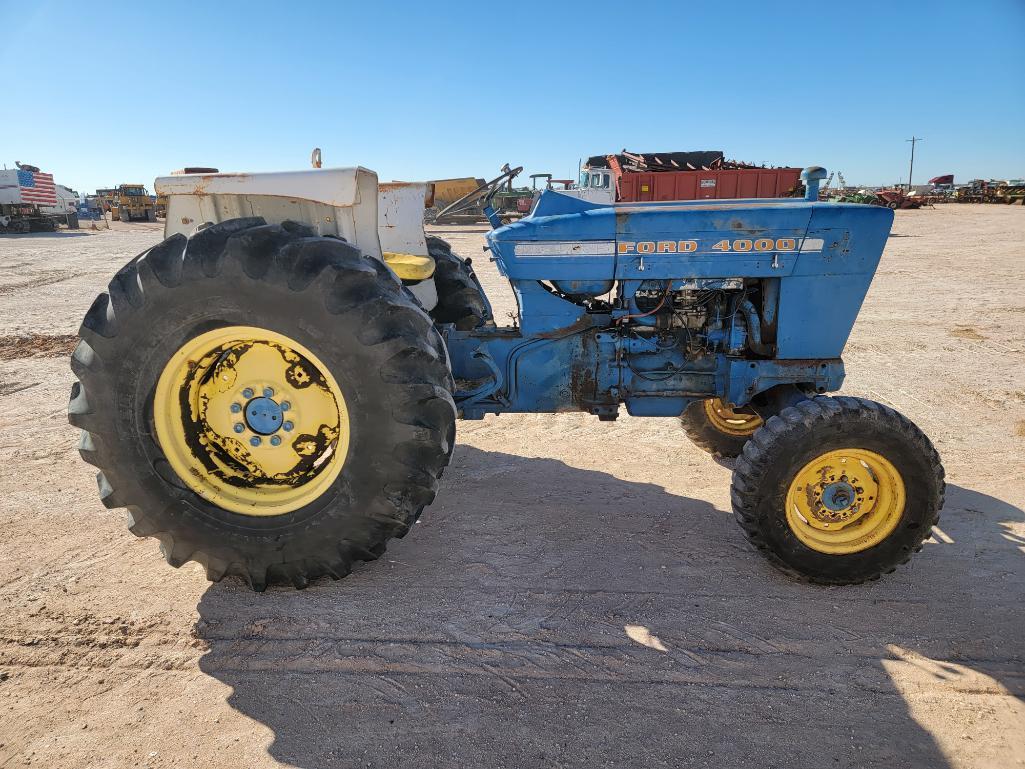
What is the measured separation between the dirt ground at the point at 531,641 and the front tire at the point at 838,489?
0.53 feet

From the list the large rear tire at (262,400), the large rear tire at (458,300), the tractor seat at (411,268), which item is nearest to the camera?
the large rear tire at (262,400)

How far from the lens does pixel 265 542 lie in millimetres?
2580

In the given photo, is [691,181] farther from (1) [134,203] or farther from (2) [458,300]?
(1) [134,203]

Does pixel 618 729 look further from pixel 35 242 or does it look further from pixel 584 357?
pixel 35 242

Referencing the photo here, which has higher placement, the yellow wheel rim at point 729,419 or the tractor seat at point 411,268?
the tractor seat at point 411,268

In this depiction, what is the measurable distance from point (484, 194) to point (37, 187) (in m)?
32.9

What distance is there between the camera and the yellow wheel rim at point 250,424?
263 cm

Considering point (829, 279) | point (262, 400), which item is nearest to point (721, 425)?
point (829, 279)

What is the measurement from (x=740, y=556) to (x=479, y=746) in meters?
1.59

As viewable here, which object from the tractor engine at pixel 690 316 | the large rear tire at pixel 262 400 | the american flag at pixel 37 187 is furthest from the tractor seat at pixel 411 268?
the american flag at pixel 37 187

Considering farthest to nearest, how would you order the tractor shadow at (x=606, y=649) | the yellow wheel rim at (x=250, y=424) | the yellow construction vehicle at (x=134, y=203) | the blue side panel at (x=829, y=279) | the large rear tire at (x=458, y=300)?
the yellow construction vehicle at (x=134, y=203), the large rear tire at (x=458, y=300), the blue side panel at (x=829, y=279), the yellow wheel rim at (x=250, y=424), the tractor shadow at (x=606, y=649)

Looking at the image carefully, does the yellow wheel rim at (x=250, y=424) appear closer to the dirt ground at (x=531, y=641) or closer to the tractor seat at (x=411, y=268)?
the dirt ground at (x=531, y=641)

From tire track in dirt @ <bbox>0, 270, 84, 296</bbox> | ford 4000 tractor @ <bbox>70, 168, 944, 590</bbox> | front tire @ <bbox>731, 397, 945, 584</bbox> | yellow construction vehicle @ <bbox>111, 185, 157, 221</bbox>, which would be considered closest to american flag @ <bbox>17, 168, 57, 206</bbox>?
yellow construction vehicle @ <bbox>111, 185, 157, 221</bbox>

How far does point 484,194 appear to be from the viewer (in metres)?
3.65
